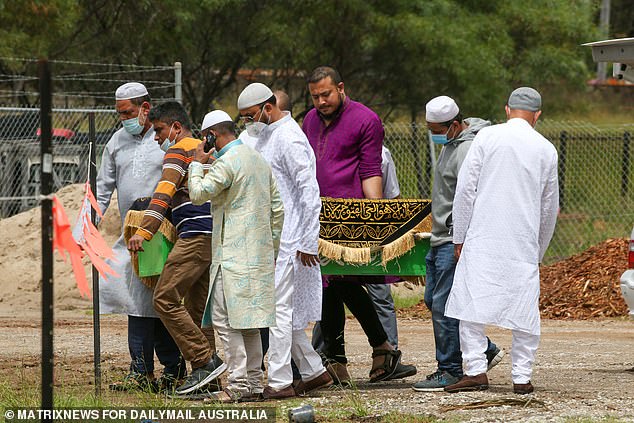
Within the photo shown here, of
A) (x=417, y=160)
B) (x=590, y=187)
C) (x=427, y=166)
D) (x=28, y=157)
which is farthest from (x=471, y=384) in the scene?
(x=590, y=187)

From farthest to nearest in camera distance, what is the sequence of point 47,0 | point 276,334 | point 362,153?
point 47,0 < point 362,153 < point 276,334

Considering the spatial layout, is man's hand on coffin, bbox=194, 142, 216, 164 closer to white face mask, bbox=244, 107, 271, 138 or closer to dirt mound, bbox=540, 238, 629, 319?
white face mask, bbox=244, 107, 271, 138

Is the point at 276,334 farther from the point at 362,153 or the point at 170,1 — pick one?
the point at 170,1

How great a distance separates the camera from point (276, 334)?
773 centimetres

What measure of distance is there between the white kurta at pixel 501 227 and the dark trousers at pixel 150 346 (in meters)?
2.04

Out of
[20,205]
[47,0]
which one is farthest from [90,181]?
[47,0]

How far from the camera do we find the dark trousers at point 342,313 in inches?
344

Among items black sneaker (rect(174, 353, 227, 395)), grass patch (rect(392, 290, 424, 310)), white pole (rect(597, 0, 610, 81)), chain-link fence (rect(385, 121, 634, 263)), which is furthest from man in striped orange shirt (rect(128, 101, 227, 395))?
white pole (rect(597, 0, 610, 81))

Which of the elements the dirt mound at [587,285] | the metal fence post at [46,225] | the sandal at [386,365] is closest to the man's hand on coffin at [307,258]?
the sandal at [386,365]

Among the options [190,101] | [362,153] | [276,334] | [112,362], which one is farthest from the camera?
[190,101]

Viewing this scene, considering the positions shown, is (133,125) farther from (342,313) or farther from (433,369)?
(433,369)

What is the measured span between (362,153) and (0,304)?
7.30 meters

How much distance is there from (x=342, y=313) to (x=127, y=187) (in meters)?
1.74

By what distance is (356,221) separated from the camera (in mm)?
8492
